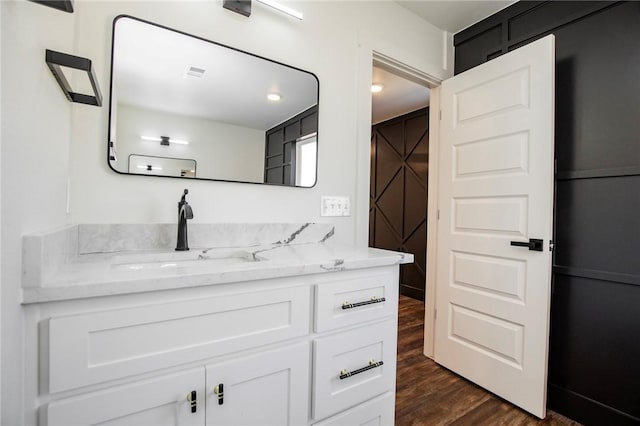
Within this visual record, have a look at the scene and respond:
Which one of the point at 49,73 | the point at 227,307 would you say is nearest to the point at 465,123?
the point at 227,307

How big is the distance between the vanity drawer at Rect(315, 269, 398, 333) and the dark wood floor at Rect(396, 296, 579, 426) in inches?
35.1

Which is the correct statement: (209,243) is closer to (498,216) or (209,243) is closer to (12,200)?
(12,200)

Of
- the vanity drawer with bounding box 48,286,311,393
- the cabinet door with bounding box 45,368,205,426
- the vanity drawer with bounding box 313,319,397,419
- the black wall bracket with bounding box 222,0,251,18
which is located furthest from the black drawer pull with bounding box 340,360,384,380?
the black wall bracket with bounding box 222,0,251,18

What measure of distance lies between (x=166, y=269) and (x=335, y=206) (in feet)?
3.47

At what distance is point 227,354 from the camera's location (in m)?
0.87

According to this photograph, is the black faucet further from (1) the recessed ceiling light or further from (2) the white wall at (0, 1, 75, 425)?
(1) the recessed ceiling light

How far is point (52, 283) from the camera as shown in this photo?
0.67 metres

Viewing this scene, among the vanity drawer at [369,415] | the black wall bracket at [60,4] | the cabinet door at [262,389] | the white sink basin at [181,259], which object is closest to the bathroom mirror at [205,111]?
the white sink basin at [181,259]

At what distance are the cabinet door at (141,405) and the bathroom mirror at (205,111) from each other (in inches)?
32.7

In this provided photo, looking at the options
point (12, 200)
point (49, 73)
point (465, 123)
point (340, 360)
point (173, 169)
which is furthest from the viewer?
point (465, 123)

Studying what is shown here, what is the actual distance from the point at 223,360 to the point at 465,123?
2.09 m

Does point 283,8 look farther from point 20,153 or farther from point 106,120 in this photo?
point 20,153

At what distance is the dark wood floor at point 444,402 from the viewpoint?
65.5 inches

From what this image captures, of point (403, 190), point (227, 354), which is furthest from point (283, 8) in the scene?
point (403, 190)
